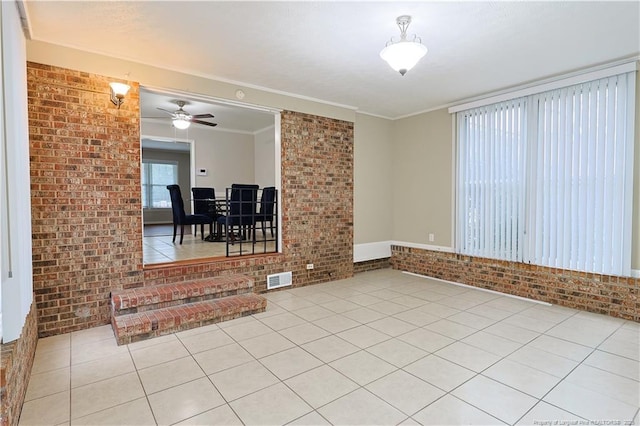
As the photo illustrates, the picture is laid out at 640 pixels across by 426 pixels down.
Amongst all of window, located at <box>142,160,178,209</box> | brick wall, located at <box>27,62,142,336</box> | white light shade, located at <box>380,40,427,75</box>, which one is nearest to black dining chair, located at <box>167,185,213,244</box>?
brick wall, located at <box>27,62,142,336</box>

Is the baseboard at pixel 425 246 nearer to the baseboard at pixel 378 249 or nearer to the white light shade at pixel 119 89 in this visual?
the baseboard at pixel 378 249

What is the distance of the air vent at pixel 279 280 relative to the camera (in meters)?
4.41

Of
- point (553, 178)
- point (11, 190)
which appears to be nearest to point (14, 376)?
point (11, 190)

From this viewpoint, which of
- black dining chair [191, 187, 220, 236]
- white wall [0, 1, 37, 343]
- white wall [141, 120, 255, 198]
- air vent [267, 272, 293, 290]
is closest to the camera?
white wall [0, 1, 37, 343]

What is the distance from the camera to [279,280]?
449 centimetres

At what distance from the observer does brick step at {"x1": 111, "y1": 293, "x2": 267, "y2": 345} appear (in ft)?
9.49

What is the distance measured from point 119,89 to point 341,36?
2.17 metres

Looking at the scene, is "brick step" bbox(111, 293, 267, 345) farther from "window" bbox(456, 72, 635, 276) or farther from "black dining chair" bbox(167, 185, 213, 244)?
"window" bbox(456, 72, 635, 276)

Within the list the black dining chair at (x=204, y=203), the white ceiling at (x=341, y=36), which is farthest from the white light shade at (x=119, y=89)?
the black dining chair at (x=204, y=203)

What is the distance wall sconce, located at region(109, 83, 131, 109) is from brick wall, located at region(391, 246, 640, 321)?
4614mm

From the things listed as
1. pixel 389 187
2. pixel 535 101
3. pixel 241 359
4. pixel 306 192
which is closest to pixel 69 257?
pixel 241 359

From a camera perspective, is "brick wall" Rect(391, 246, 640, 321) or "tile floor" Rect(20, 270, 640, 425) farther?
"brick wall" Rect(391, 246, 640, 321)

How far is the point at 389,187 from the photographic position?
5918 mm

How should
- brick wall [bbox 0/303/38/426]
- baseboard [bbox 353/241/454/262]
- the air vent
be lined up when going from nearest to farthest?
1. brick wall [bbox 0/303/38/426]
2. the air vent
3. baseboard [bbox 353/241/454/262]
